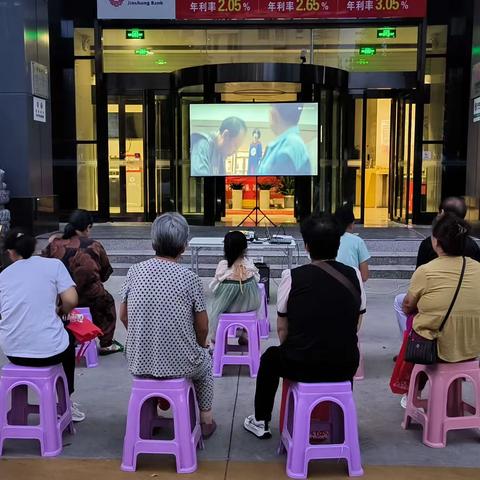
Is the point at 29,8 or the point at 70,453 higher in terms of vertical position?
the point at 29,8

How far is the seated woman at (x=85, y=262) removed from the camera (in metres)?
5.17

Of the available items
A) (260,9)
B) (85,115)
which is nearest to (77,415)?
(260,9)

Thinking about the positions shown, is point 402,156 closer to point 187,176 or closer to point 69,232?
point 187,176

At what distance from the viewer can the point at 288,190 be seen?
13375 millimetres

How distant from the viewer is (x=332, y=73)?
12398 millimetres

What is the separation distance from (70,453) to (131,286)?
1.08 metres

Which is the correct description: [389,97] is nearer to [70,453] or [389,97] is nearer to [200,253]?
[200,253]

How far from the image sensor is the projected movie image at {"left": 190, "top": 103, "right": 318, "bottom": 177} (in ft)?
39.3

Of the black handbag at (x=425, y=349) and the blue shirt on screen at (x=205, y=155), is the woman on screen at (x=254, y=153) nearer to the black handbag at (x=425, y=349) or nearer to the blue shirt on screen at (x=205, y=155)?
the blue shirt on screen at (x=205, y=155)

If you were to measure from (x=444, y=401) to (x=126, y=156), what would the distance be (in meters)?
11.2

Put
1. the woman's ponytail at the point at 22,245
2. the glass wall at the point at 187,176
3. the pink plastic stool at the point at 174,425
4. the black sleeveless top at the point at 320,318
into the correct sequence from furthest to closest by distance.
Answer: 1. the glass wall at the point at 187,176
2. the woman's ponytail at the point at 22,245
3. the pink plastic stool at the point at 174,425
4. the black sleeveless top at the point at 320,318

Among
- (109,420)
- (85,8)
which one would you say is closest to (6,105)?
(85,8)

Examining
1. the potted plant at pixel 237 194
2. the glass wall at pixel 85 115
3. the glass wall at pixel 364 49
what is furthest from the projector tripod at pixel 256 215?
the glass wall at pixel 85 115

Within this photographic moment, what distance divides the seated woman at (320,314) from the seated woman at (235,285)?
5.80 feet
